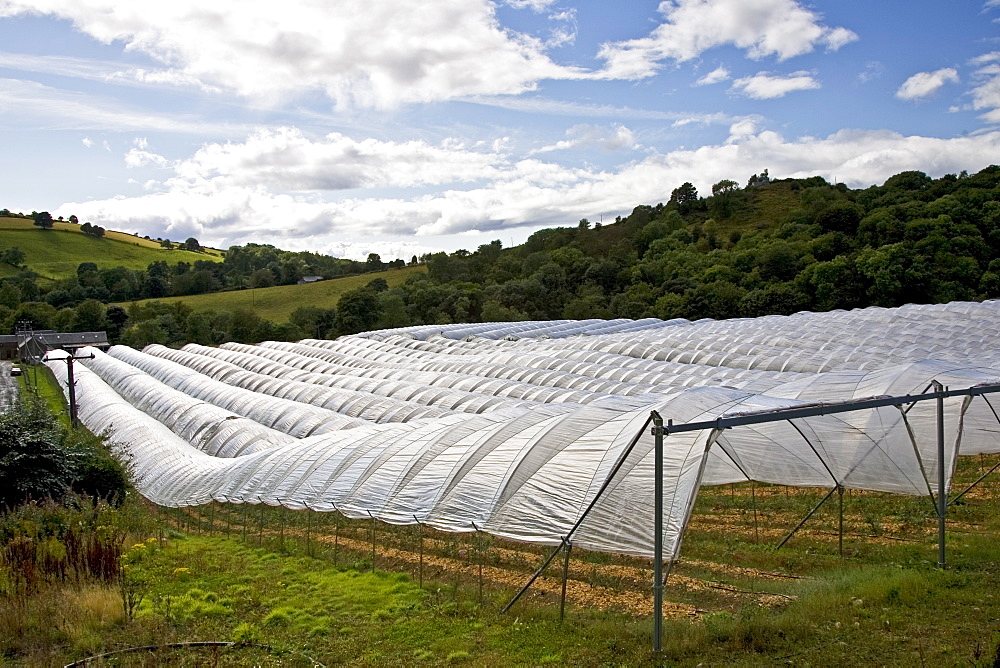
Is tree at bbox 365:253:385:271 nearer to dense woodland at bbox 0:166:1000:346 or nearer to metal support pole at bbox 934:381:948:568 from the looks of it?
dense woodland at bbox 0:166:1000:346

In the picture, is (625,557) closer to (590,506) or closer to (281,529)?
(590,506)

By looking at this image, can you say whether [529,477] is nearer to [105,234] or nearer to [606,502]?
[606,502]

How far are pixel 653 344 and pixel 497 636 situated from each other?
3700 centimetres

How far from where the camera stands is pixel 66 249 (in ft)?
383

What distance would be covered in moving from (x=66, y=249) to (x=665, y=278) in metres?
93.1

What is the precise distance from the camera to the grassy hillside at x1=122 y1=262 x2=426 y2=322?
96.4 meters

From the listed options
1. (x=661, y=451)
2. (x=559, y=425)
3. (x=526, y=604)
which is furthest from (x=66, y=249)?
(x=661, y=451)

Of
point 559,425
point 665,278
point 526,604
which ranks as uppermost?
point 665,278

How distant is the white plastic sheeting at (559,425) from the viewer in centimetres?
1139

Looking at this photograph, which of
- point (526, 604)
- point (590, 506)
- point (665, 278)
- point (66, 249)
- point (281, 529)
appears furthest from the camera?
point (66, 249)

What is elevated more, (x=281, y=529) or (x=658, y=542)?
(x=658, y=542)

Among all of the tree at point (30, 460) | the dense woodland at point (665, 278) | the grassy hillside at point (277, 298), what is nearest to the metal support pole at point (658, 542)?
the tree at point (30, 460)

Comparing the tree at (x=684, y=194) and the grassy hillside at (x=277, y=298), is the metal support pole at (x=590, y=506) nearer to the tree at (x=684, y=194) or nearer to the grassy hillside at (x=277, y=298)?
the grassy hillside at (x=277, y=298)

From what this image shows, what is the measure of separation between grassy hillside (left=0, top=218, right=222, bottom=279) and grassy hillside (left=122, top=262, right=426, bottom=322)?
66.5ft
